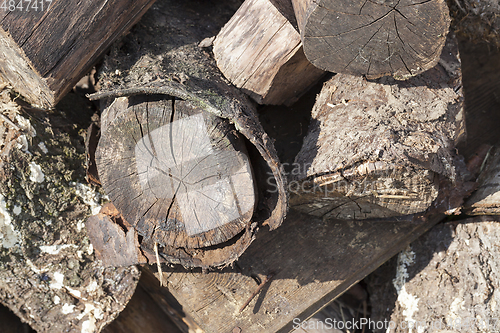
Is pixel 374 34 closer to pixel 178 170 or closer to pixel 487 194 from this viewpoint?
pixel 178 170

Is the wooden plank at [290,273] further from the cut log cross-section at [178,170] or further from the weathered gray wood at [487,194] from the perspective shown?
the cut log cross-section at [178,170]

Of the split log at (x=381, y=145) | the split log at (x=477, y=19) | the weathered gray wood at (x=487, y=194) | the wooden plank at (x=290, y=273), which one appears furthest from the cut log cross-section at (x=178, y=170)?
the split log at (x=477, y=19)

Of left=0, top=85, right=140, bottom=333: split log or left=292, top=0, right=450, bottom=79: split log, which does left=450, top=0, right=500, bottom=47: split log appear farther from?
left=0, top=85, right=140, bottom=333: split log

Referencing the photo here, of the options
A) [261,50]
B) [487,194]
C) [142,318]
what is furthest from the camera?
[142,318]

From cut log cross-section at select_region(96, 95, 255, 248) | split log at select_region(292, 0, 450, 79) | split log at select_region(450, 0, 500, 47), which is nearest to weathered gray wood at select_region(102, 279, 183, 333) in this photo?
cut log cross-section at select_region(96, 95, 255, 248)

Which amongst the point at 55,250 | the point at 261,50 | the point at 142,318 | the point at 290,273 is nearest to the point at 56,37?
the point at 261,50

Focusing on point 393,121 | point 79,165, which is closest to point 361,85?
point 393,121
